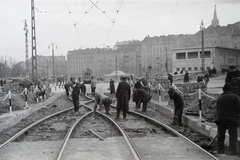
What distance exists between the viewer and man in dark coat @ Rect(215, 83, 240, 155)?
6977mm

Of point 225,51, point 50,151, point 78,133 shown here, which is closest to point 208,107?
point 78,133

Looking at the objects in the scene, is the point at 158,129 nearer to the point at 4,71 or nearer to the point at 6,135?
the point at 6,135

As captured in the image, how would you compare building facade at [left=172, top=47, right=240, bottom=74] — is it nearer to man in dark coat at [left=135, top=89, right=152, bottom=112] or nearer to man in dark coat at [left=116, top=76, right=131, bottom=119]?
man in dark coat at [left=135, top=89, right=152, bottom=112]

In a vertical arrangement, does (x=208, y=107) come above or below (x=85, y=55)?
below

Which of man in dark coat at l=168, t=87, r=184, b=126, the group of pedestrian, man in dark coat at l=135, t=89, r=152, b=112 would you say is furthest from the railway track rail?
man in dark coat at l=135, t=89, r=152, b=112

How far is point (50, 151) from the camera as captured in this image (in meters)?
7.80

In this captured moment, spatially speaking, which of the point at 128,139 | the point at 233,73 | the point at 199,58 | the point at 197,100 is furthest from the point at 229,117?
the point at 199,58

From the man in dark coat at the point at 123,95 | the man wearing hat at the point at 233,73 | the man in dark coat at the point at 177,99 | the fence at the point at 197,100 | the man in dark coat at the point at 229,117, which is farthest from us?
the man in dark coat at the point at 123,95

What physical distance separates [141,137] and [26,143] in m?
3.58

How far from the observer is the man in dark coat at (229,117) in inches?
275

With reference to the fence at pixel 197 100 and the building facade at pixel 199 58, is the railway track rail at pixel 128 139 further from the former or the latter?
the building facade at pixel 199 58

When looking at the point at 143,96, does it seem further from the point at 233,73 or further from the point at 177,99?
the point at 233,73

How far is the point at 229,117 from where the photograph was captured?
698cm

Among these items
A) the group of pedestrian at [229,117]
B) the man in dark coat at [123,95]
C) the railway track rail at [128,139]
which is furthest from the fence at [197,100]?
the group of pedestrian at [229,117]
